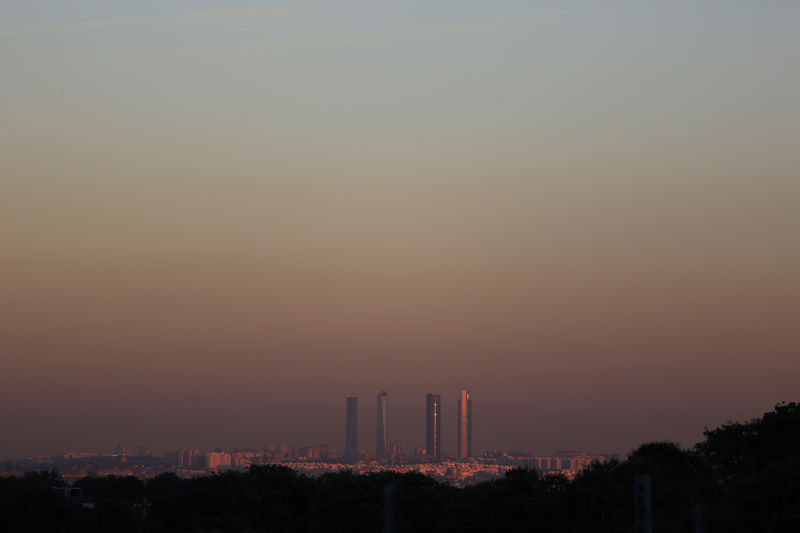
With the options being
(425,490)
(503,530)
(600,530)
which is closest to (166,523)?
(425,490)

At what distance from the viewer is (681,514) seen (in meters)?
39.3

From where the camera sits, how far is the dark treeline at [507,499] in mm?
41156

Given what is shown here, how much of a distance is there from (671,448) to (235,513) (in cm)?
2334

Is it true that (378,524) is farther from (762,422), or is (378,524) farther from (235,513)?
(762,422)

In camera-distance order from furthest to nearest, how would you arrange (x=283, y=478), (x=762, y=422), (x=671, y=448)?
(x=283, y=478) < (x=671, y=448) < (x=762, y=422)

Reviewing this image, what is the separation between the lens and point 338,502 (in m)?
57.7

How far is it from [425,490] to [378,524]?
2.98 metres

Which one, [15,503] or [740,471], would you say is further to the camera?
[15,503]

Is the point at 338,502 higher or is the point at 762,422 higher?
the point at 762,422

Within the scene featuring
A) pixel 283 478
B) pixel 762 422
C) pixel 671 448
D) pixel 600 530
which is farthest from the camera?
pixel 283 478

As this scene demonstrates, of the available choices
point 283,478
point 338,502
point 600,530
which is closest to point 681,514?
point 600,530

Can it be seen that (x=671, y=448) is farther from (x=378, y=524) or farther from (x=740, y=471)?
(x=378, y=524)

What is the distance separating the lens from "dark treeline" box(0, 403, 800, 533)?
41156mm

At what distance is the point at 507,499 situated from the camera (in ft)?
153
